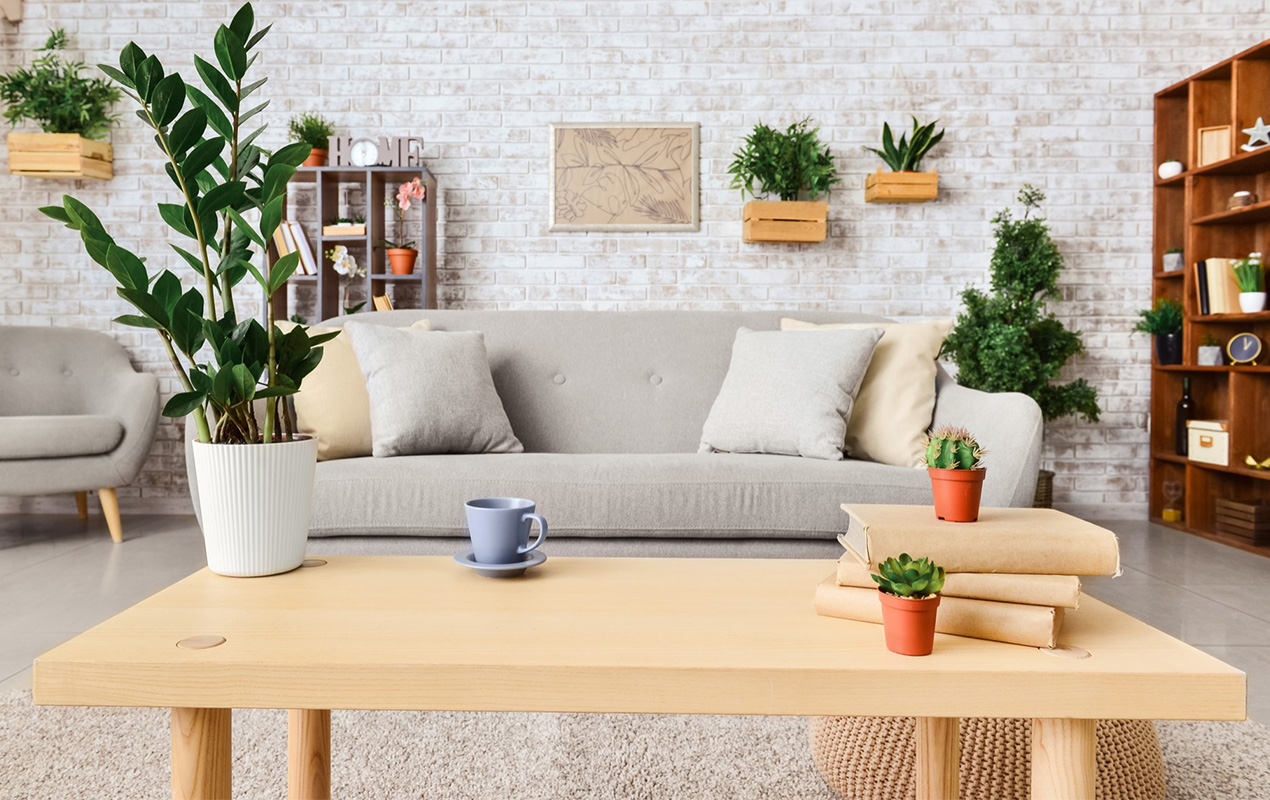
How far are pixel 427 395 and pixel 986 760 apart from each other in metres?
1.58

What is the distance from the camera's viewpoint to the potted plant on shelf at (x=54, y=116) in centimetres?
371

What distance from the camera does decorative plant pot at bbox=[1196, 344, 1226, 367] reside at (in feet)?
11.7

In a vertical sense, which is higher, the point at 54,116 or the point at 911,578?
the point at 54,116

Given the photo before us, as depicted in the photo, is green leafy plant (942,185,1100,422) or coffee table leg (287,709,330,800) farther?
green leafy plant (942,185,1100,422)

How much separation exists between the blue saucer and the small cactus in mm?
511

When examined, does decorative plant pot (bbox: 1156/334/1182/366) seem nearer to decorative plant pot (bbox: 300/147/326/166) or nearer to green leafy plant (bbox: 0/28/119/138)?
decorative plant pot (bbox: 300/147/326/166)

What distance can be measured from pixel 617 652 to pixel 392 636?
23 centimetres

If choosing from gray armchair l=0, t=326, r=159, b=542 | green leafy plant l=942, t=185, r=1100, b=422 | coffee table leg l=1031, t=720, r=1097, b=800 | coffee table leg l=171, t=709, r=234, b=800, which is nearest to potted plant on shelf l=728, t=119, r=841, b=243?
green leafy plant l=942, t=185, r=1100, b=422

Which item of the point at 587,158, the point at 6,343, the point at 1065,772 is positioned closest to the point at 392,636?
the point at 1065,772

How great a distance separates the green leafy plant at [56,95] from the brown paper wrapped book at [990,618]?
4.26m

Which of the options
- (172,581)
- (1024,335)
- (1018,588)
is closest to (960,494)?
(1018,588)

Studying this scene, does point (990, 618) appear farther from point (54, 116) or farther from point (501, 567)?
point (54, 116)

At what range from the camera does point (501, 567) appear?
1.04 meters

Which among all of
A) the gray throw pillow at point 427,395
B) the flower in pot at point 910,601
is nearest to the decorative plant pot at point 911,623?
the flower in pot at point 910,601
